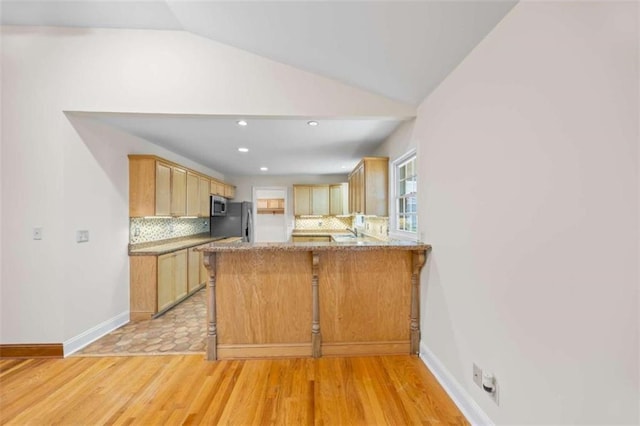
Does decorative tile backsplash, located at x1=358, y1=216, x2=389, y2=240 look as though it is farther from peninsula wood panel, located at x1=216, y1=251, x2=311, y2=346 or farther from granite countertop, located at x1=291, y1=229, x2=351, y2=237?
peninsula wood panel, located at x1=216, y1=251, x2=311, y2=346

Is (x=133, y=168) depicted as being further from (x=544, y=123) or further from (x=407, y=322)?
(x=544, y=123)

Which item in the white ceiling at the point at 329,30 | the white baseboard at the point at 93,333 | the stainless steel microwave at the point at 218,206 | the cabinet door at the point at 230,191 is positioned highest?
the white ceiling at the point at 329,30

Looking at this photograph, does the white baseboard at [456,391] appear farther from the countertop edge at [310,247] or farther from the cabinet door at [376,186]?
the cabinet door at [376,186]

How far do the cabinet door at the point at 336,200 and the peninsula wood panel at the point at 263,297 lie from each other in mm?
4079

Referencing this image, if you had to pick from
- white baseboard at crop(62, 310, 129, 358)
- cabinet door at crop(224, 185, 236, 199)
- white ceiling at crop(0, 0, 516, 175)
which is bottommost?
white baseboard at crop(62, 310, 129, 358)

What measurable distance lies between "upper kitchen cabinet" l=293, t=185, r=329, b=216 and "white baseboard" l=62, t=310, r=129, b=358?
13.1 ft

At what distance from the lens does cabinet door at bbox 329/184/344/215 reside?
636cm

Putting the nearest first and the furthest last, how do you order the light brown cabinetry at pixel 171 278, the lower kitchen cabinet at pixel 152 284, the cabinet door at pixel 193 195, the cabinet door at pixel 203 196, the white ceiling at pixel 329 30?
the white ceiling at pixel 329 30, the lower kitchen cabinet at pixel 152 284, the light brown cabinetry at pixel 171 278, the cabinet door at pixel 193 195, the cabinet door at pixel 203 196

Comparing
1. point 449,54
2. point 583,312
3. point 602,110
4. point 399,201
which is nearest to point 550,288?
point 583,312

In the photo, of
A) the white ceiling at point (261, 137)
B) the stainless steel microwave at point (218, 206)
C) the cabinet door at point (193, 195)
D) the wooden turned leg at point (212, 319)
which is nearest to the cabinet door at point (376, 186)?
the white ceiling at point (261, 137)

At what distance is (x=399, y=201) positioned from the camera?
3383mm

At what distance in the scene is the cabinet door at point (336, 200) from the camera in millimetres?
6363

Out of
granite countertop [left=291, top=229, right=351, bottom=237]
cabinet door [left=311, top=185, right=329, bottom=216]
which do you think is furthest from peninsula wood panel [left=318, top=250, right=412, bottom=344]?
cabinet door [left=311, top=185, right=329, bottom=216]

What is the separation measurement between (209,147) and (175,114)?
5.98 feet
